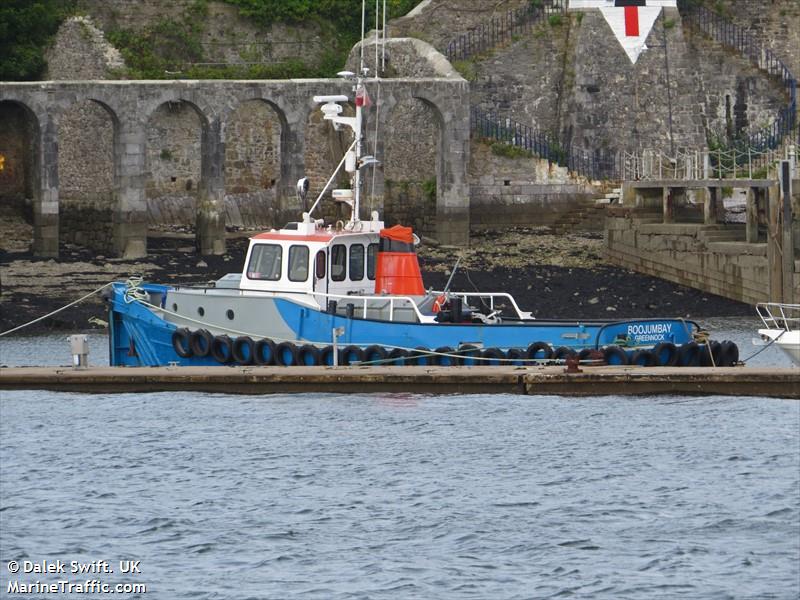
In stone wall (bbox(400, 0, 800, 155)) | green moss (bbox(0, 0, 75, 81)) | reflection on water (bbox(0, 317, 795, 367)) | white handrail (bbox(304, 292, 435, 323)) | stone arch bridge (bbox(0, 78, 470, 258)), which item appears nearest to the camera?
white handrail (bbox(304, 292, 435, 323))

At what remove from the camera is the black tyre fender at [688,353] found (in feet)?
111

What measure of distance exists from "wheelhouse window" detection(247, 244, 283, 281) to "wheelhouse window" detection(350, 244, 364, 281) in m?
→ 1.09

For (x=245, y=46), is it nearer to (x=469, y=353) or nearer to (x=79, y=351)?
(x=79, y=351)

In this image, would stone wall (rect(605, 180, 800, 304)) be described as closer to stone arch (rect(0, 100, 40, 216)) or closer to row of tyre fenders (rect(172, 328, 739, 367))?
row of tyre fenders (rect(172, 328, 739, 367))

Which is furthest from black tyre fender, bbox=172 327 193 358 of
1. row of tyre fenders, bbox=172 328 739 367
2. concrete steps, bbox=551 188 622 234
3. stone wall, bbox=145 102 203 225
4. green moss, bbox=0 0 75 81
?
stone wall, bbox=145 102 203 225

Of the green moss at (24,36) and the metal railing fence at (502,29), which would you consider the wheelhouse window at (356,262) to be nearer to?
the metal railing fence at (502,29)

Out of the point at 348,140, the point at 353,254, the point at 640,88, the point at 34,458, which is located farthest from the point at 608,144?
the point at 34,458

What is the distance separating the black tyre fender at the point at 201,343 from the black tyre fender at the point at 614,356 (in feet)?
20.0

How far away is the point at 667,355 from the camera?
33.9m

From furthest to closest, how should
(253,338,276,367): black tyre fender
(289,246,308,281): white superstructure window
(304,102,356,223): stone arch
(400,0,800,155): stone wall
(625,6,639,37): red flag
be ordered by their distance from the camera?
1. (304,102,356,223): stone arch
2. (400,0,800,155): stone wall
3. (625,6,639,37): red flag
4. (289,246,308,281): white superstructure window
5. (253,338,276,367): black tyre fender

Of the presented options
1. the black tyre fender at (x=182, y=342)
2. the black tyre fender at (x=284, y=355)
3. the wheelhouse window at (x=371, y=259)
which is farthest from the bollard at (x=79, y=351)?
the wheelhouse window at (x=371, y=259)

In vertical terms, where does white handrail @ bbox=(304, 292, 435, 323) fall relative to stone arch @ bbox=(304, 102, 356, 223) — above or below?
below

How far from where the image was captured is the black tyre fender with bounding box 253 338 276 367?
34809mm

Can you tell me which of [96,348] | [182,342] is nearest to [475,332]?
[182,342]
